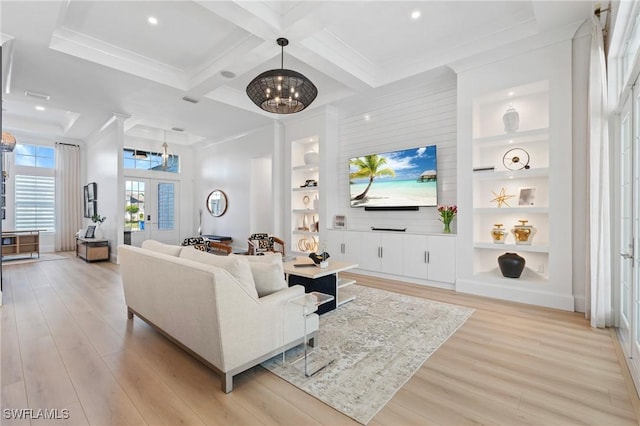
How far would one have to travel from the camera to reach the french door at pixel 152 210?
9117mm

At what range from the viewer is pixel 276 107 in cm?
345

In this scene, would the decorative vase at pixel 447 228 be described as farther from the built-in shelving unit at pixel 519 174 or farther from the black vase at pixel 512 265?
the black vase at pixel 512 265

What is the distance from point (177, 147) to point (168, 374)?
9109mm

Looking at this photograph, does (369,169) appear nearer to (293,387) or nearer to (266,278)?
(266,278)

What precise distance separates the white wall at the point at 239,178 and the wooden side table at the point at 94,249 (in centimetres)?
284

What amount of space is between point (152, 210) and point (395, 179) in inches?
305

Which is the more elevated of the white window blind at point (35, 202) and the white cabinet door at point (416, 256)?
the white window blind at point (35, 202)

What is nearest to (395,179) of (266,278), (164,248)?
(266,278)

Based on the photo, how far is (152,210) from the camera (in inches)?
371

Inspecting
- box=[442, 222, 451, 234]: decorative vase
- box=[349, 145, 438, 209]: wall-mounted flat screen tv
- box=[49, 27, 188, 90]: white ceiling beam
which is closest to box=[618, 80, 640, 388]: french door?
box=[442, 222, 451, 234]: decorative vase

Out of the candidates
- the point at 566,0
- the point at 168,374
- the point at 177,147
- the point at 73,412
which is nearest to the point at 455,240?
the point at 566,0

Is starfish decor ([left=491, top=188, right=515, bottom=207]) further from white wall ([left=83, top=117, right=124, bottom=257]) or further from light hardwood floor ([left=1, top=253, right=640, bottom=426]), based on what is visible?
white wall ([left=83, top=117, right=124, bottom=257])

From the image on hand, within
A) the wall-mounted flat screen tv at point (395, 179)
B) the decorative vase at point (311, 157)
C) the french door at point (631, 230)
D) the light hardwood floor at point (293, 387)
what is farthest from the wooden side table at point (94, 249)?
the french door at point (631, 230)

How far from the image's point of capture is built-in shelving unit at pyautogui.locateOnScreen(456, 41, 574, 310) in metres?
3.62
